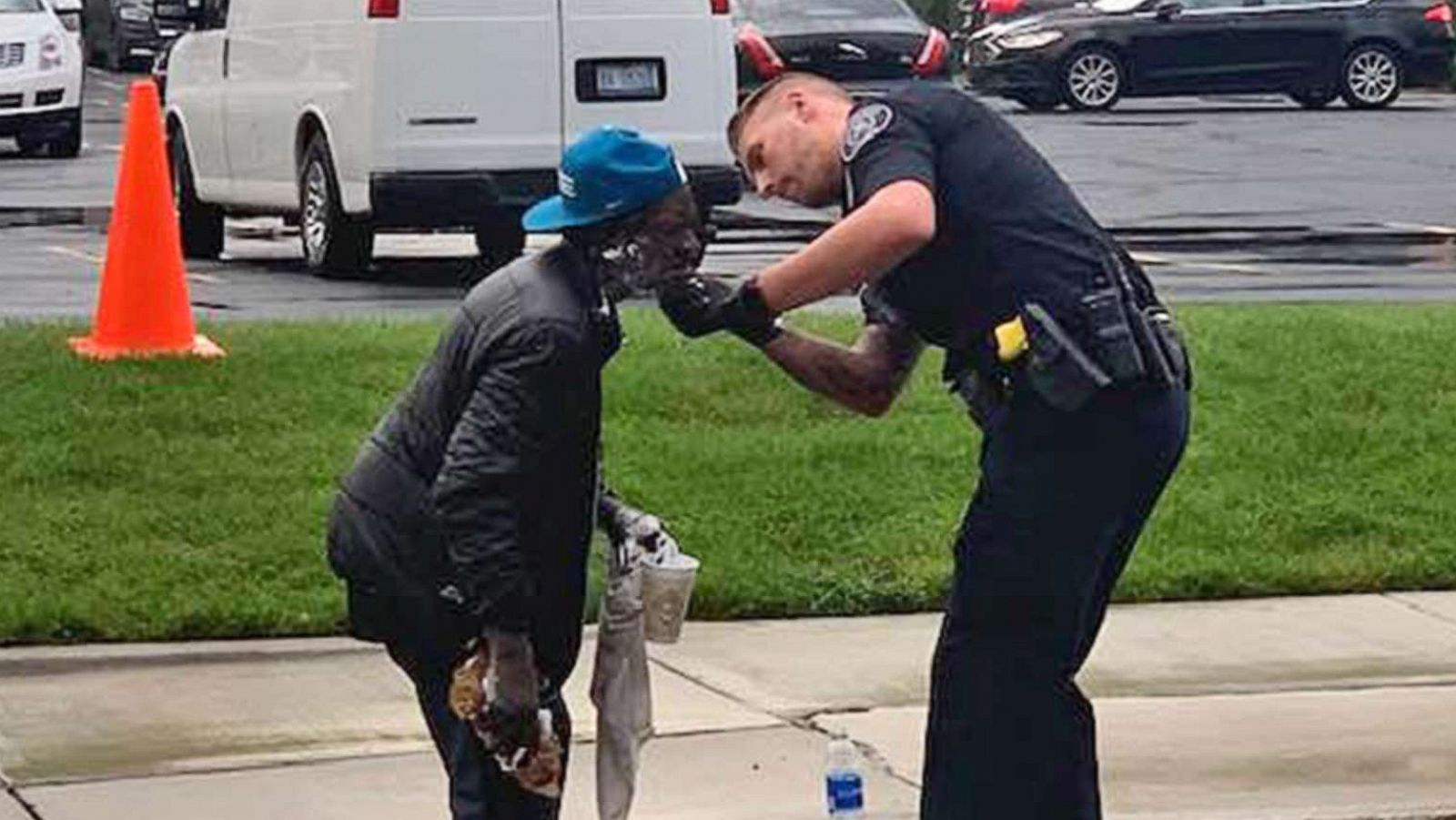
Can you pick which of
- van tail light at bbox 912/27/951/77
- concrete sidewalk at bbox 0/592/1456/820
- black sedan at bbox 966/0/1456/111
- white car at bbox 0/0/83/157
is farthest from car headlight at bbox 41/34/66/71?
concrete sidewalk at bbox 0/592/1456/820

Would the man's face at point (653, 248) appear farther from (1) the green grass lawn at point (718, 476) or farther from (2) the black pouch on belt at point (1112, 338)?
(1) the green grass lawn at point (718, 476)

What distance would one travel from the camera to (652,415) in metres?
10.8

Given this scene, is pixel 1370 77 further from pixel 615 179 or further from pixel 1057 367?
pixel 615 179

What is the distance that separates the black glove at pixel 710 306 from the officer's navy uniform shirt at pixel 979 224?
0.77 ft

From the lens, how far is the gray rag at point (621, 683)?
228 inches

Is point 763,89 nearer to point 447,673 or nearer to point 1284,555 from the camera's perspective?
point 447,673

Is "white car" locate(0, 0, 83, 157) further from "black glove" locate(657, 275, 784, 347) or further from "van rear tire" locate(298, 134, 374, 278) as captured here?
"black glove" locate(657, 275, 784, 347)

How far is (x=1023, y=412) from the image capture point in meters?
5.64

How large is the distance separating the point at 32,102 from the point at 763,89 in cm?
2017

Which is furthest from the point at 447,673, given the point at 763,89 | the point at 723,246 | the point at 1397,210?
the point at 1397,210

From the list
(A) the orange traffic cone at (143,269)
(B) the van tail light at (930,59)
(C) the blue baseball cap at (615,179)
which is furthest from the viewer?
(B) the van tail light at (930,59)

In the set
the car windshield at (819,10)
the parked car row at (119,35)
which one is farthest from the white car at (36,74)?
the parked car row at (119,35)

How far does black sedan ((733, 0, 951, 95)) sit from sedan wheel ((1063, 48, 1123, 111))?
697 centimetres

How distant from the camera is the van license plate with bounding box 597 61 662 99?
15711 millimetres
